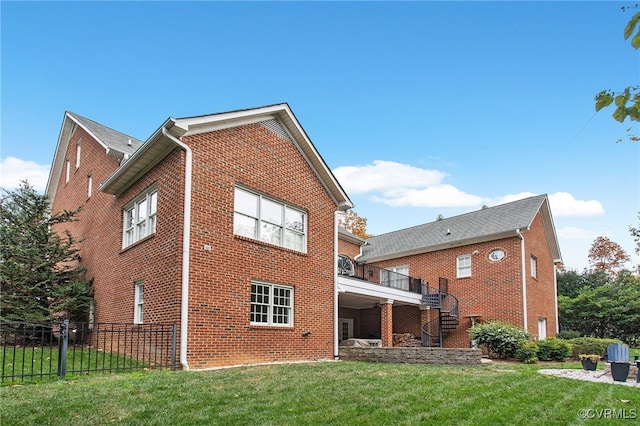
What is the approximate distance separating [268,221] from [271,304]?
91.1 inches

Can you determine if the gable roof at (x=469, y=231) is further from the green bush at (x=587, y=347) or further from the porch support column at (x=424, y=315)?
the green bush at (x=587, y=347)

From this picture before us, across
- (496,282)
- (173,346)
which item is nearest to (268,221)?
(173,346)

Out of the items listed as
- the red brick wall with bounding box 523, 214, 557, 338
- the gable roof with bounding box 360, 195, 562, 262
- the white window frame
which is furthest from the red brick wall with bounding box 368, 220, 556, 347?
the white window frame

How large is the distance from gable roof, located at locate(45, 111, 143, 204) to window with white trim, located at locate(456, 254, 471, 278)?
15.2 m

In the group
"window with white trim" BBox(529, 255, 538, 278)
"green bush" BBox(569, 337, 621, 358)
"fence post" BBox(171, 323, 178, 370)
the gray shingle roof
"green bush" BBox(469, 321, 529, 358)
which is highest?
the gray shingle roof

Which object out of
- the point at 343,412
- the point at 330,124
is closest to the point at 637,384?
the point at 343,412

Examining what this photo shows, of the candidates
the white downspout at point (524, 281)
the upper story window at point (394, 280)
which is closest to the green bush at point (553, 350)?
the white downspout at point (524, 281)

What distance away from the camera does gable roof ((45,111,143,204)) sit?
16.0 meters

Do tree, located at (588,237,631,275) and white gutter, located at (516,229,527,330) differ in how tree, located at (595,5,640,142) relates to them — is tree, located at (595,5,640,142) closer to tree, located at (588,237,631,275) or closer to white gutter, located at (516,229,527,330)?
white gutter, located at (516,229,527,330)

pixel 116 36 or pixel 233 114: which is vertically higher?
pixel 116 36

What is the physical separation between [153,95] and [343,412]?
618 inches

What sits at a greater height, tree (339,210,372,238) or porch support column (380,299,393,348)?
tree (339,210,372,238)

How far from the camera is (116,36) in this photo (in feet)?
48.0

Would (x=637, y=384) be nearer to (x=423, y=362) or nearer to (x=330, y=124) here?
(x=423, y=362)
